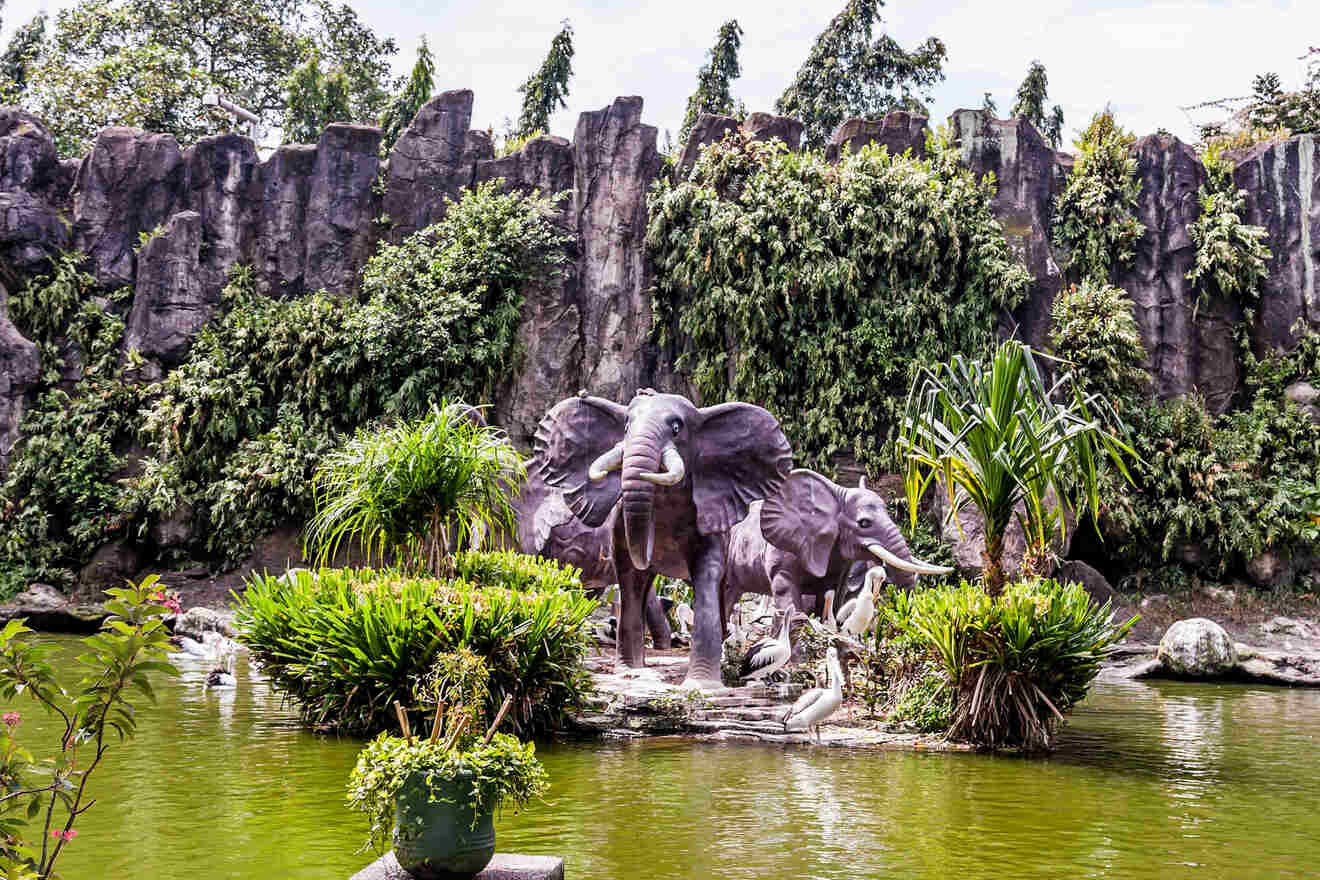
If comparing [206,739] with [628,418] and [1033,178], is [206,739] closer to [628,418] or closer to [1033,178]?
[628,418]

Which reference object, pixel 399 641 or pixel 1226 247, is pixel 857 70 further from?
pixel 399 641

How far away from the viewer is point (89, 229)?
23.6 m

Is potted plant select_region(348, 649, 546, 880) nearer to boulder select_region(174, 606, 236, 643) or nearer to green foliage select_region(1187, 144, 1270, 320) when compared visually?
boulder select_region(174, 606, 236, 643)

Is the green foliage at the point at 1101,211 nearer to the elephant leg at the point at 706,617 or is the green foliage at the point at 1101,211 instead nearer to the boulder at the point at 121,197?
the elephant leg at the point at 706,617

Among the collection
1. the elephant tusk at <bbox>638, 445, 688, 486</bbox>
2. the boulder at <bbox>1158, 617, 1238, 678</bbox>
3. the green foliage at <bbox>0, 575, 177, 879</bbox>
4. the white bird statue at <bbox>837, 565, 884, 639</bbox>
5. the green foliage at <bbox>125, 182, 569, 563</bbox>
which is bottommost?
the boulder at <bbox>1158, 617, 1238, 678</bbox>

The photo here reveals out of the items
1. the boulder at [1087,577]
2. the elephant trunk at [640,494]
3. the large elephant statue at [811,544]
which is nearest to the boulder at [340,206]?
the large elephant statue at [811,544]

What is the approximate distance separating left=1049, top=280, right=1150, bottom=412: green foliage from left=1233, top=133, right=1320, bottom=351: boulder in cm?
299

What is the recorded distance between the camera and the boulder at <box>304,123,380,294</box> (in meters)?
23.8

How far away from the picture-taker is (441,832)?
4484 millimetres

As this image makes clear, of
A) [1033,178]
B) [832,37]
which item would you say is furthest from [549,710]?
[832,37]

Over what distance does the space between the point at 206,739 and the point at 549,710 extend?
2573 millimetres

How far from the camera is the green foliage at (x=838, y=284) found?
2188 centimetres

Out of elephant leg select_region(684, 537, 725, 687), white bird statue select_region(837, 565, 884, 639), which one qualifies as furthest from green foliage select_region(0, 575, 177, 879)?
white bird statue select_region(837, 565, 884, 639)

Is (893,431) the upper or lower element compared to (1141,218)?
lower
